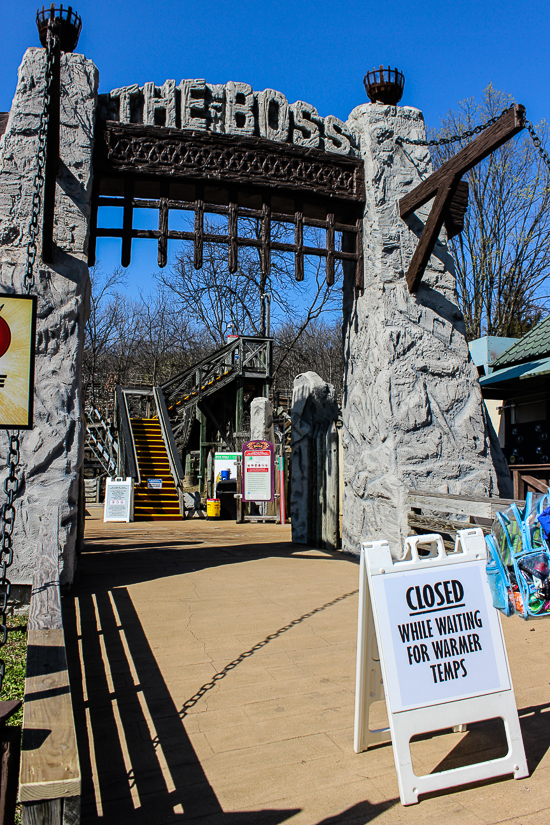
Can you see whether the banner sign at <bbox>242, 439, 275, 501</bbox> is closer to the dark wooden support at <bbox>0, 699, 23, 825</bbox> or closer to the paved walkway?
the paved walkway

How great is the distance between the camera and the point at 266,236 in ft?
21.9

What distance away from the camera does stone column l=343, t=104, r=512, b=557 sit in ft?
21.7

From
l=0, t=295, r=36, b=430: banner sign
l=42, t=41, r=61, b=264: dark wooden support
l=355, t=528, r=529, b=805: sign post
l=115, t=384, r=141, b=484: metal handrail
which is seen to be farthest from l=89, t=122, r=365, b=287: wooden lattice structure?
l=115, t=384, r=141, b=484: metal handrail

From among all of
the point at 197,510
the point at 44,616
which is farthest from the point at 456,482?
the point at 197,510

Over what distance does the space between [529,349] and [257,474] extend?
5.99m

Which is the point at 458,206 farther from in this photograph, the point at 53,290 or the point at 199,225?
the point at 53,290

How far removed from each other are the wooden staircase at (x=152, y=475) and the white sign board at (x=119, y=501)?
53cm

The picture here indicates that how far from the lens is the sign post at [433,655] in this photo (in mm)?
2432

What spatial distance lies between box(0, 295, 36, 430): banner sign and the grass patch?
154cm

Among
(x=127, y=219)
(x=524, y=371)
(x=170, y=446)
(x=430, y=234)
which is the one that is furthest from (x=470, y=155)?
(x=170, y=446)

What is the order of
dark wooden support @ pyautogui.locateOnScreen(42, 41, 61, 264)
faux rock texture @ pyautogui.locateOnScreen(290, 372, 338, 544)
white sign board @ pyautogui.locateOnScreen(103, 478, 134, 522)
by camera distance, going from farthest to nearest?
white sign board @ pyautogui.locateOnScreen(103, 478, 134, 522) → faux rock texture @ pyautogui.locateOnScreen(290, 372, 338, 544) → dark wooden support @ pyautogui.locateOnScreen(42, 41, 61, 264)

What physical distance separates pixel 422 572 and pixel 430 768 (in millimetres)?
845

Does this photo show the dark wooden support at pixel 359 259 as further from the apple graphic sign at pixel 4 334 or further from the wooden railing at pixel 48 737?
the wooden railing at pixel 48 737

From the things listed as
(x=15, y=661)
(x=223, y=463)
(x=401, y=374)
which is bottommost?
(x=15, y=661)
